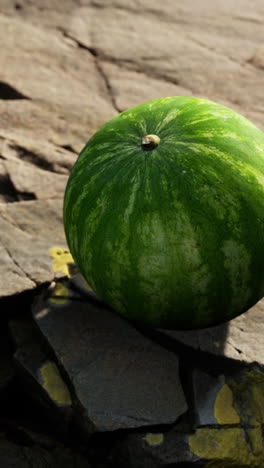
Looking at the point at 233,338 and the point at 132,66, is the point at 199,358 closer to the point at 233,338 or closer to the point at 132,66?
the point at 233,338

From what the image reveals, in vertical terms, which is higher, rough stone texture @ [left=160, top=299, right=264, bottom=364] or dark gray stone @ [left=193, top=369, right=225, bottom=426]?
rough stone texture @ [left=160, top=299, right=264, bottom=364]

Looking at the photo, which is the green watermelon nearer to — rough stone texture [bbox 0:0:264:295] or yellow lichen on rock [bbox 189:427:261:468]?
yellow lichen on rock [bbox 189:427:261:468]

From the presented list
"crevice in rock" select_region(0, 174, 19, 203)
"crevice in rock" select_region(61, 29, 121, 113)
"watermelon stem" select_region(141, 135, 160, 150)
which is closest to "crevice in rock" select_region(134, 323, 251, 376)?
"watermelon stem" select_region(141, 135, 160, 150)

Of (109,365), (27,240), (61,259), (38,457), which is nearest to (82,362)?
(109,365)

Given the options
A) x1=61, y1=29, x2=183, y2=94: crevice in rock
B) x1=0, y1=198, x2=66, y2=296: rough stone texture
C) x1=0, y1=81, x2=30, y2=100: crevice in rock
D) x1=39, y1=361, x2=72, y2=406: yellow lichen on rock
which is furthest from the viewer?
x1=61, y1=29, x2=183, y2=94: crevice in rock

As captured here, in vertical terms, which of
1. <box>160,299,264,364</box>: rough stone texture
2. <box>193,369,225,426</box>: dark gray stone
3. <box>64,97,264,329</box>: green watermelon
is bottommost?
<box>193,369,225,426</box>: dark gray stone

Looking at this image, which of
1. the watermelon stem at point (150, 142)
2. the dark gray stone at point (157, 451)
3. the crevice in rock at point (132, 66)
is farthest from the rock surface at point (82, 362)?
the watermelon stem at point (150, 142)

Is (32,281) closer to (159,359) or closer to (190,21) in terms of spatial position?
(159,359)

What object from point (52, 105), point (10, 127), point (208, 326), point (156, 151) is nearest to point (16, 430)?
point (208, 326)
